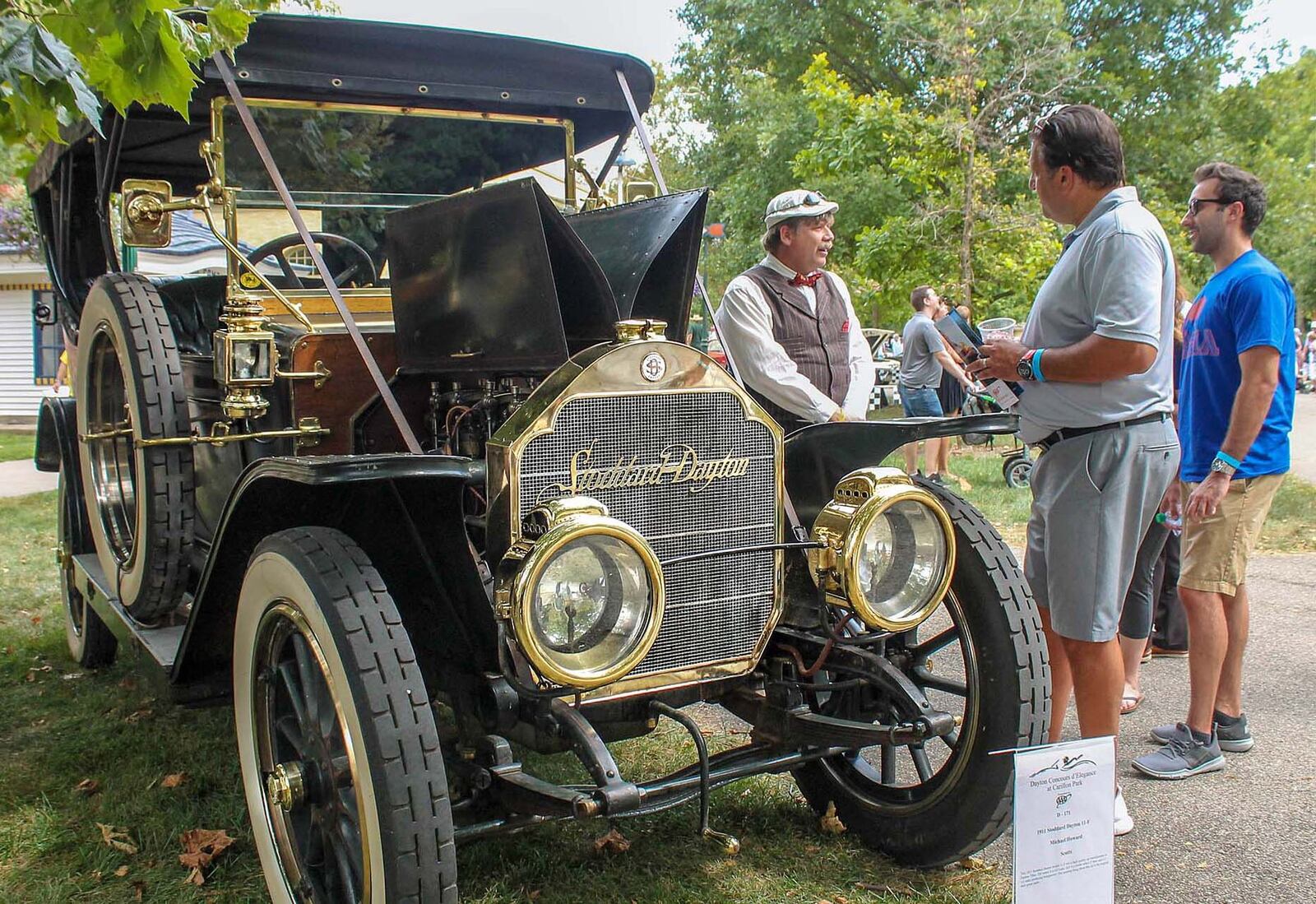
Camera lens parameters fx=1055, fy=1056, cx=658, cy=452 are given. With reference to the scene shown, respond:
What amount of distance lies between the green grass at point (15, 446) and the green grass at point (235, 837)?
981 centimetres

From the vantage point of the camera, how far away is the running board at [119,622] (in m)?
Result: 2.96

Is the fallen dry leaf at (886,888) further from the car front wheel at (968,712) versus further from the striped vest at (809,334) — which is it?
the striped vest at (809,334)

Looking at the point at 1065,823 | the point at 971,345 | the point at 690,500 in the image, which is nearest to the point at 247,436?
the point at 690,500

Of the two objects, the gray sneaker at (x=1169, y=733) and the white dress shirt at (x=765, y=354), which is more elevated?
the white dress shirt at (x=765, y=354)

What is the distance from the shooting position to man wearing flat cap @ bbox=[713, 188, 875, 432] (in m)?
3.61

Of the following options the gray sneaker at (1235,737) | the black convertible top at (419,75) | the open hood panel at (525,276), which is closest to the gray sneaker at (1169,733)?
the gray sneaker at (1235,737)

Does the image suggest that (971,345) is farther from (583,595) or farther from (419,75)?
(419,75)

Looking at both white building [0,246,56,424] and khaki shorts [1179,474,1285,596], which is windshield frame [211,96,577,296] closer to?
khaki shorts [1179,474,1285,596]

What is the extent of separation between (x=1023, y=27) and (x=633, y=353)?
13.9 meters

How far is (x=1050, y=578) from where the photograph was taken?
292cm

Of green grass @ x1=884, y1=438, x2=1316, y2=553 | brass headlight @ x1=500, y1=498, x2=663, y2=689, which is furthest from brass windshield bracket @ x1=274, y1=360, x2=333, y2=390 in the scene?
green grass @ x1=884, y1=438, x2=1316, y2=553

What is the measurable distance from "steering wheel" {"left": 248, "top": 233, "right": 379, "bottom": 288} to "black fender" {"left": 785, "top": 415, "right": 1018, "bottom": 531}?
1.88 m

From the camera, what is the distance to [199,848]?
9.52 feet

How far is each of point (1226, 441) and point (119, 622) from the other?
3572 mm
